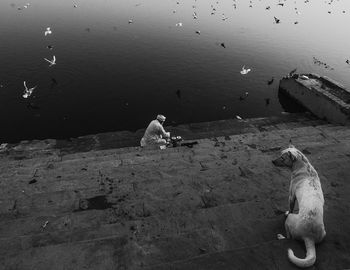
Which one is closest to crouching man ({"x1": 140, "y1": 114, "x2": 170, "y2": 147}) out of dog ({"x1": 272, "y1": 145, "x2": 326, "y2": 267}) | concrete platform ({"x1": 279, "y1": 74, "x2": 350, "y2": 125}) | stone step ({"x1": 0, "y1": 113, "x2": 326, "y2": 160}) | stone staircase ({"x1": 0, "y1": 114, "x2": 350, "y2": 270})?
stone staircase ({"x1": 0, "y1": 114, "x2": 350, "y2": 270})

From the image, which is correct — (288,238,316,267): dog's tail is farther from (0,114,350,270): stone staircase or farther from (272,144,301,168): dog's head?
(272,144,301,168): dog's head

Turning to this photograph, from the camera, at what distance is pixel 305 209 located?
6383 mm

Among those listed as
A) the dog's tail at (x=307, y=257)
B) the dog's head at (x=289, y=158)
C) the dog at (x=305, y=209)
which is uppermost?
the dog's head at (x=289, y=158)

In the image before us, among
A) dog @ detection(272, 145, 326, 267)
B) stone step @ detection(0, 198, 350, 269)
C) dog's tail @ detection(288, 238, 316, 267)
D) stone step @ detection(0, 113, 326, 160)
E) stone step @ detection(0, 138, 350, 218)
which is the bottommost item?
stone step @ detection(0, 113, 326, 160)

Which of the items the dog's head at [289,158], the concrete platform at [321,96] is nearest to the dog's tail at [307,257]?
the dog's head at [289,158]

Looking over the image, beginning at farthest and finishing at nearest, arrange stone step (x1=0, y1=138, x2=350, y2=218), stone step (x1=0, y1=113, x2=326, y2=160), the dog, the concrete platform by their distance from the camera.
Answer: the concrete platform → stone step (x1=0, y1=113, x2=326, y2=160) → stone step (x1=0, y1=138, x2=350, y2=218) → the dog

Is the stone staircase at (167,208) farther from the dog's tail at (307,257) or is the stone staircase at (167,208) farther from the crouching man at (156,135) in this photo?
the crouching man at (156,135)

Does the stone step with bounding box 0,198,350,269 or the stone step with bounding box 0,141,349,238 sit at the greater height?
the stone step with bounding box 0,198,350,269

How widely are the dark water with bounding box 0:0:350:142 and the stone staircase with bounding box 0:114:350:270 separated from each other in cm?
950

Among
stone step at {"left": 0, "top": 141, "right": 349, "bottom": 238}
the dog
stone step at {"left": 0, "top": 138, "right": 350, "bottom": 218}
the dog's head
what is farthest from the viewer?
Answer: stone step at {"left": 0, "top": 138, "right": 350, "bottom": 218}

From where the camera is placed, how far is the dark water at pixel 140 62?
A: 2333cm

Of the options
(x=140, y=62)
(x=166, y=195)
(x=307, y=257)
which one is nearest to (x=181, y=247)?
(x=307, y=257)

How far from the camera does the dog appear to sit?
5.96 m

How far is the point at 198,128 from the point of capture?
19312 millimetres
